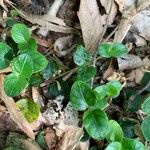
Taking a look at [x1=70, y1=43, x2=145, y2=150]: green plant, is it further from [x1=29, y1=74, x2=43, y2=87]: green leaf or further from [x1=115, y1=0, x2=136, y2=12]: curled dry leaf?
[x1=115, y1=0, x2=136, y2=12]: curled dry leaf

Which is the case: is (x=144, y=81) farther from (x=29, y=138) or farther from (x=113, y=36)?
(x=29, y=138)

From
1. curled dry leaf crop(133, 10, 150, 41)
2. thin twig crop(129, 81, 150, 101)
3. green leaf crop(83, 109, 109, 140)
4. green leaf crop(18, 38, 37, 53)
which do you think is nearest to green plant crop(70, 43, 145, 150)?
green leaf crop(83, 109, 109, 140)

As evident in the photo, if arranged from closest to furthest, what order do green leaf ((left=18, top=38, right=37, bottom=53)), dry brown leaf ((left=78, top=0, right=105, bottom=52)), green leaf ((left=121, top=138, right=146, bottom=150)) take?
green leaf ((left=121, top=138, right=146, bottom=150)) → green leaf ((left=18, top=38, right=37, bottom=53)) → dry brown leaf ((left=78, top=0, right=105, bottom=52))

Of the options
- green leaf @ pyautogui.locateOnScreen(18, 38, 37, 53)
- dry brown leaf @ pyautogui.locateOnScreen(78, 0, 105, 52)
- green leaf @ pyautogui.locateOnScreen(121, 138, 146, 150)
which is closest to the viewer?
green leaf @ pyautogui.locateOnScreen(121, 138, 146, 150)

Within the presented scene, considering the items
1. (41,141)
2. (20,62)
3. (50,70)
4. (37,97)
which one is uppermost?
(20,62)

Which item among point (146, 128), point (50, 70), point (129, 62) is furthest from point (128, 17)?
point (146, 128)

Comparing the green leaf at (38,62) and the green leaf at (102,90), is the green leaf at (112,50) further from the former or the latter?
the green leaf at (38,62)

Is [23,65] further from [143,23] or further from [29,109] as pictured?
[143,23]
